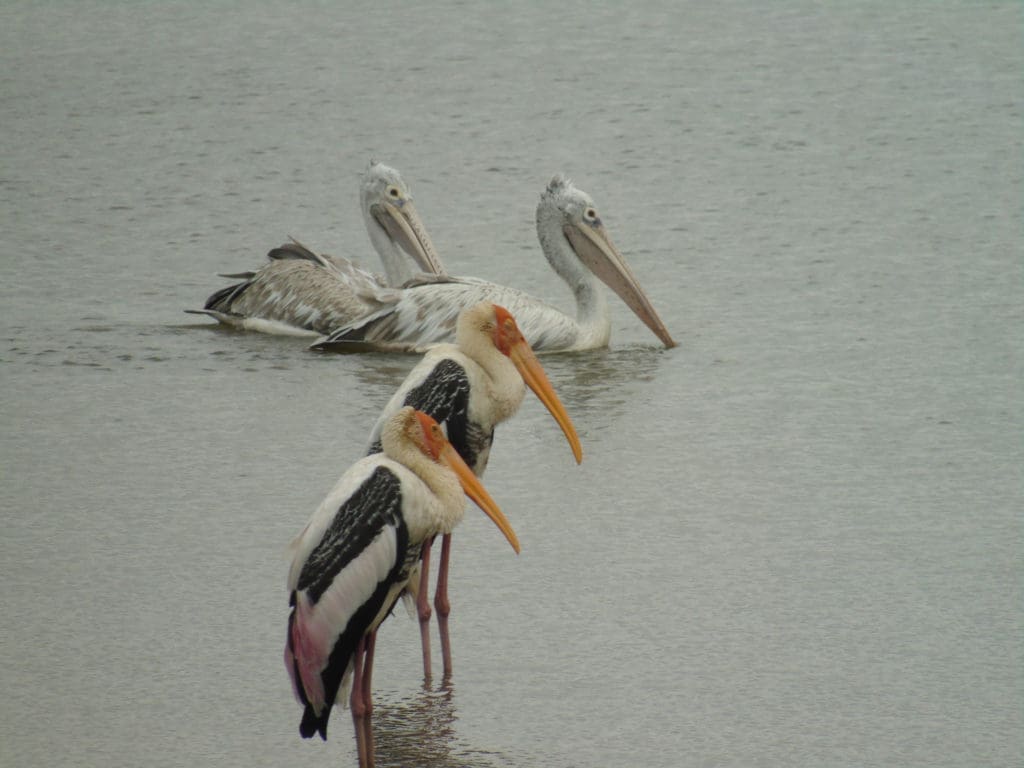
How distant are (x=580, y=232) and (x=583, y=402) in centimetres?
148

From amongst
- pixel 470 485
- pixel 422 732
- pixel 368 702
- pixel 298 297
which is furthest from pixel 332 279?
pixel 368 702

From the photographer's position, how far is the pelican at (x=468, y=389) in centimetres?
563

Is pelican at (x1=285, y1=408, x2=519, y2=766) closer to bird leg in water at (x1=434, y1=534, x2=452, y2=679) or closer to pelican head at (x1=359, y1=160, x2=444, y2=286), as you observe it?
bird leg in water at (x1=434, y1=534, x2=452, y2=679)

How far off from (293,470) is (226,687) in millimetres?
1992

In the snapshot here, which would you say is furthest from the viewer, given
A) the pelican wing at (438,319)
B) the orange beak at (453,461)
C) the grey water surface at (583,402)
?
the pelican wing at (438,319)

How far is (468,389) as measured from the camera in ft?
18.5

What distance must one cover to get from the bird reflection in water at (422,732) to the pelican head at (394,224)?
4557mm

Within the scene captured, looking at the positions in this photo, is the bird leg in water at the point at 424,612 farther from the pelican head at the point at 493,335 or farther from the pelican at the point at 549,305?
the pelican at the point at 549,305

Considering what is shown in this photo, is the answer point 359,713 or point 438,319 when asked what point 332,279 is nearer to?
point 438,319

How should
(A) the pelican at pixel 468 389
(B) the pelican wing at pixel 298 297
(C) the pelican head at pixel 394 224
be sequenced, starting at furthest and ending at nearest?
(C) the pelican head at pixel 394 224, (B) the pelican wing at pixel 298 297, (A) the pelican at pixel 468 389

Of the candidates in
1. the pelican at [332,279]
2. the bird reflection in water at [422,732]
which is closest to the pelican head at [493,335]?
the bird reflection in water at [422,732]

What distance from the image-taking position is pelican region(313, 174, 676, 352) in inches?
353

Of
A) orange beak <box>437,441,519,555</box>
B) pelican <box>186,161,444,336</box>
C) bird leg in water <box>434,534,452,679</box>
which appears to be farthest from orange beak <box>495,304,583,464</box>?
pelican <box>186,161,444,336</box>

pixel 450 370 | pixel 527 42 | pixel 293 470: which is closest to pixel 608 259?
pixel 293 470
